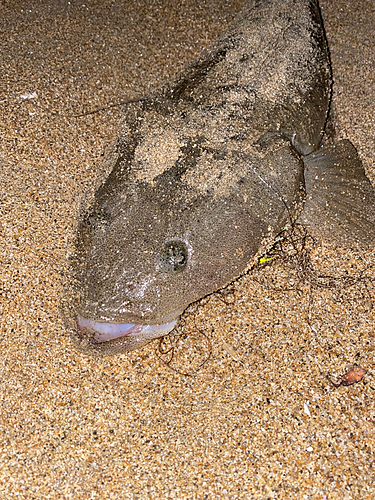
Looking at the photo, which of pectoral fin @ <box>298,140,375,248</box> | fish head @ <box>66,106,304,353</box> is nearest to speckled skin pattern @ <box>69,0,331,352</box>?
→ fish head @ <box>66,106,304,353</box>

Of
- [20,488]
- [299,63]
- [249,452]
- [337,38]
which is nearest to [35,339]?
[20,488]

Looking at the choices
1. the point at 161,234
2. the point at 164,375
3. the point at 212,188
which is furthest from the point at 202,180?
the point at 164,375

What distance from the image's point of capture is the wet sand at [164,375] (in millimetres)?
2633

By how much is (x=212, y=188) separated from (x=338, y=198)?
1201mm

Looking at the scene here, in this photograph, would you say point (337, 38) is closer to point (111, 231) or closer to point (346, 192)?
point (346, 192)

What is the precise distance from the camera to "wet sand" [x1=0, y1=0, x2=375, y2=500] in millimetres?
2633

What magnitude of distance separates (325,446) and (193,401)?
785 mm

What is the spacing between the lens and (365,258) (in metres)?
3.51

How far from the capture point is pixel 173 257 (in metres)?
2.72

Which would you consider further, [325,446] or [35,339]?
[35,339]

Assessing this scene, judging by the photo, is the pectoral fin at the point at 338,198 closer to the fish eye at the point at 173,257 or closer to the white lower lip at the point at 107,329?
the fish eye at the point at 173,257

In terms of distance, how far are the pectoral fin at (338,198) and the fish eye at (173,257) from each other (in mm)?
1180

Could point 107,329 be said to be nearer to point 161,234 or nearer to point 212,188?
point 161,234

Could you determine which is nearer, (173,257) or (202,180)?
(173,257)
